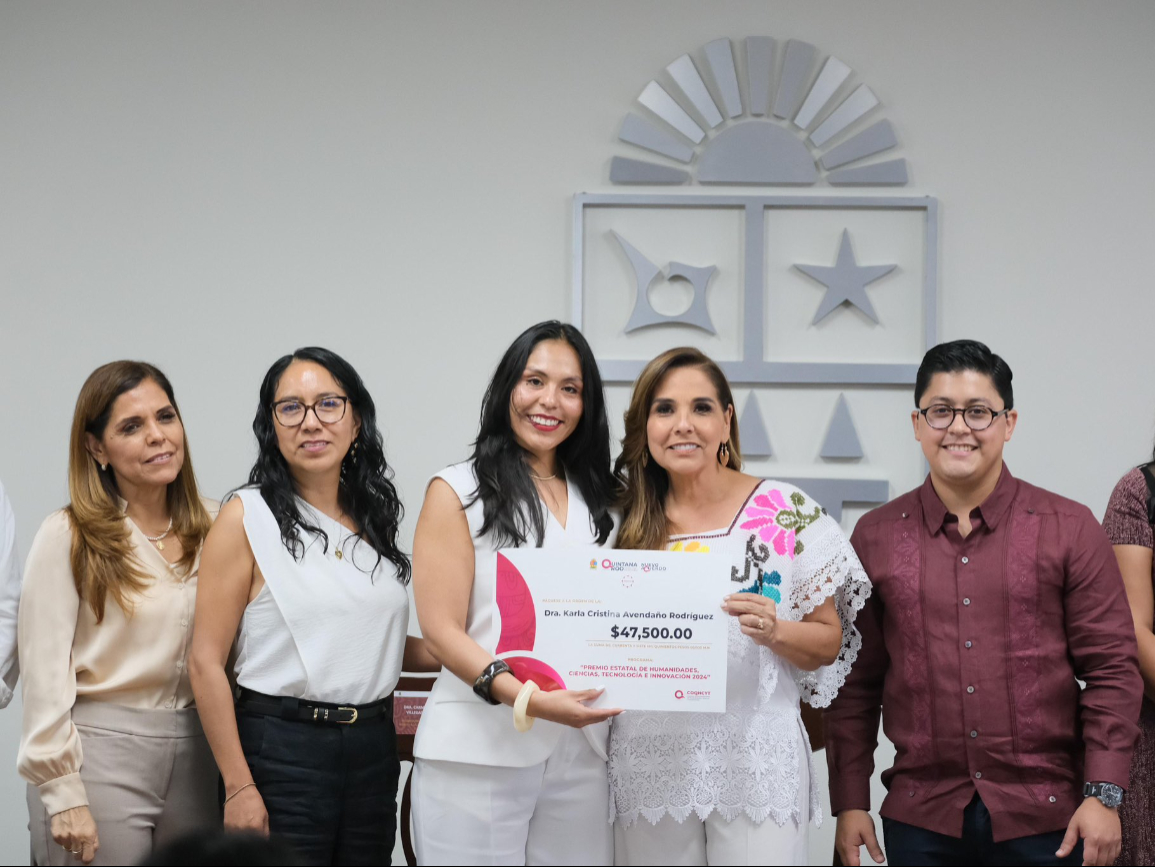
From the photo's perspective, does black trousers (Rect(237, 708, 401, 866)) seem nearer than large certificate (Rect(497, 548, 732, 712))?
No

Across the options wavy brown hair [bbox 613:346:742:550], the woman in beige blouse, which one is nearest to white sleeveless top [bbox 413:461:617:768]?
wavy brown hair [bbox 613:346:742:550]

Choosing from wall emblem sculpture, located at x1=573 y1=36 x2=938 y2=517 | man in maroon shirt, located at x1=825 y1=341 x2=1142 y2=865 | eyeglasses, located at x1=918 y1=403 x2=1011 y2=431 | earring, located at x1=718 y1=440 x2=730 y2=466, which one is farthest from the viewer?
wall emblem sculpture, located at x1=573 y1=36 x2=938 y2=517

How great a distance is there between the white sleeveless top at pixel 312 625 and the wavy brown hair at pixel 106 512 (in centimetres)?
25

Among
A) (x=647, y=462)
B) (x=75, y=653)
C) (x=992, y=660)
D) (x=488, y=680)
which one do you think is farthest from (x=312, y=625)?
(x=992, y=660)

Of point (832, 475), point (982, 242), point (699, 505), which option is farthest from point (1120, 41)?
point (699, 505)

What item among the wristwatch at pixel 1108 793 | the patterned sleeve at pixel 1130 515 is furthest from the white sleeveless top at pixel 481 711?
the patterned sleeve at pixel 1130 515

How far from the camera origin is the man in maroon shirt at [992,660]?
84.8 inches

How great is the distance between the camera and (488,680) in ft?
6.72

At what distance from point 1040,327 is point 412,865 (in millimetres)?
2809

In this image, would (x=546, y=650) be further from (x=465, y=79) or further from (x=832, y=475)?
(x=465, y=79)

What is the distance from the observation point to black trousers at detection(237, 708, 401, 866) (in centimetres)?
219

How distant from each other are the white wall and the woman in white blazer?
1553 millimetres

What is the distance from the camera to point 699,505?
7.57ft

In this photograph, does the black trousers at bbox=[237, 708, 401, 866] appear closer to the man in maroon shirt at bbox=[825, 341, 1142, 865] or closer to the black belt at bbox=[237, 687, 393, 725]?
the black belt at bbox=[237, 687, 393, 725]
